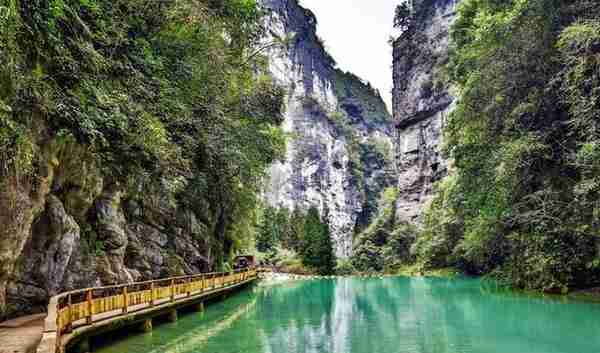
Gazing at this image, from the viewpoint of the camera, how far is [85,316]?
8.57 metres

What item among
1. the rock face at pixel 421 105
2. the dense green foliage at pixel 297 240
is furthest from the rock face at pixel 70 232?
the rock face at pixel 421 105

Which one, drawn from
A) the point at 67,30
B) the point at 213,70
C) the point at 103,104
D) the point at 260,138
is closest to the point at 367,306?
the point at 260,138

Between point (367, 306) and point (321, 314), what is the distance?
11.0ft

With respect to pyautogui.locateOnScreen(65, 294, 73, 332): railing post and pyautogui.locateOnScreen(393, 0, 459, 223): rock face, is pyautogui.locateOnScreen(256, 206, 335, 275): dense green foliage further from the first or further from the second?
pyautogui.locateOnScreen(65, 294, 73, 332): railing post

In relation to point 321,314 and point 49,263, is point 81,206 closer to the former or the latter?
point 49,263

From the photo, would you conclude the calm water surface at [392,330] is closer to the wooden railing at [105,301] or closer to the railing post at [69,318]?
the wooden railing at [105,301]

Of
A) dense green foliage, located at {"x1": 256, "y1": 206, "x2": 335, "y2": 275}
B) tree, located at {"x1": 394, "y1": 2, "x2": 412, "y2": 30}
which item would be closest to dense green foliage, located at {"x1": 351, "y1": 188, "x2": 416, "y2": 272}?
dense green foliage, located at {"x1": 256, "y1": 206, "x2": 335, "y2": 275}

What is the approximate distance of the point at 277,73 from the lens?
3551 inches

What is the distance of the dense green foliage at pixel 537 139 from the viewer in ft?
45.1

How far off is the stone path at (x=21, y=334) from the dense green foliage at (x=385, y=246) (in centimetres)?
4694

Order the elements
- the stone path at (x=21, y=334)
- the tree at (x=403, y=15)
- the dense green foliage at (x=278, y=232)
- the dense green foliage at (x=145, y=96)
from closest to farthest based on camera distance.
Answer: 1. the stone path at (x=21, y=334)
2. the dense green foliage at (x=145, y=96)
3. the dense green foliage at (x=278, y=232)
4. the tree at (x=403, y=15)

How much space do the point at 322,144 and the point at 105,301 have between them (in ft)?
289

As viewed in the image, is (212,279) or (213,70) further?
(212,279)

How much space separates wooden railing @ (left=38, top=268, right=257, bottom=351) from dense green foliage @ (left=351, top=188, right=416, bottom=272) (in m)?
38.8
